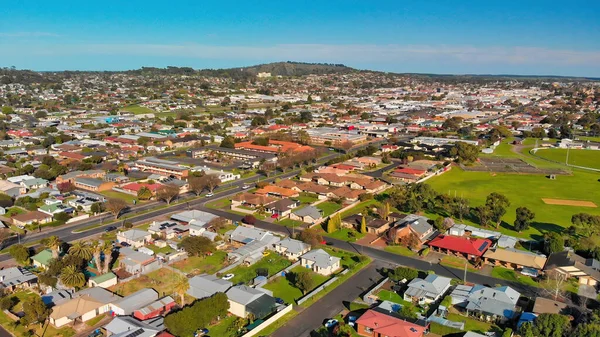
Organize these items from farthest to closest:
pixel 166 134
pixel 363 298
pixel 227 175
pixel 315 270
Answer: pixel 166 134 < pixel 227 175 < pixel 315 270 < pixel 363 298

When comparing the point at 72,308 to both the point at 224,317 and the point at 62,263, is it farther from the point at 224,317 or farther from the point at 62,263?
the point at 224,317

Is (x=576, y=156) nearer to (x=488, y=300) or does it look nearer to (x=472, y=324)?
(x=488, y=300)

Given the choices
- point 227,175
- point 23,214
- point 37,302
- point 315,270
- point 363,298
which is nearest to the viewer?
point 37,302

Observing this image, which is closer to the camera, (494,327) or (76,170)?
(494,327)

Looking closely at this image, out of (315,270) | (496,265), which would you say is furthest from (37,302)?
(496,265)

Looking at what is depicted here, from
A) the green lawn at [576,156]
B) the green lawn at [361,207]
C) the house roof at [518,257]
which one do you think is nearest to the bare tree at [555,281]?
the house roof at [518,257]

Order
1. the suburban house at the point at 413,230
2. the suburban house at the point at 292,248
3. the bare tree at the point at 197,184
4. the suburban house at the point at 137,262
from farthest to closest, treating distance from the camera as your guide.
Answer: the bare tree at the point at 197,184, the suburban house at the point at 413,230, the suburban house at the point at 292,248, the suburban house at the point at 137,262

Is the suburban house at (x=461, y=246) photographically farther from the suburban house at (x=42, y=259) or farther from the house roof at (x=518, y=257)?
the suburban house at (x=42, y=259)
